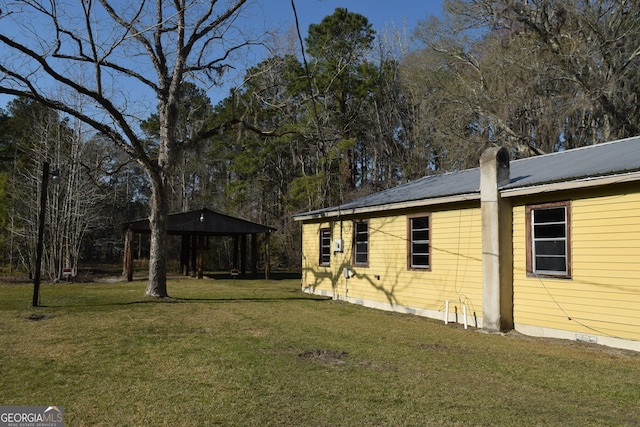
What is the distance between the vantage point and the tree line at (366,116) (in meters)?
17.7

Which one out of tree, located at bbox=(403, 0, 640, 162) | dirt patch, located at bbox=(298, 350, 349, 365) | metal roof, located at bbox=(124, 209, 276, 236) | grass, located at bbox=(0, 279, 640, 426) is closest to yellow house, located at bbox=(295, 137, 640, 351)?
grass, located at bbox=(0, 279, 640, 426)

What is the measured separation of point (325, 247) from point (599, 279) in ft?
31.4

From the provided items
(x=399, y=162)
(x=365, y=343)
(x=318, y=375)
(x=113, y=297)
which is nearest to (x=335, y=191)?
(x=399, y=162)

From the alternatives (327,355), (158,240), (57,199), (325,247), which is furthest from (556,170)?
(57,199)

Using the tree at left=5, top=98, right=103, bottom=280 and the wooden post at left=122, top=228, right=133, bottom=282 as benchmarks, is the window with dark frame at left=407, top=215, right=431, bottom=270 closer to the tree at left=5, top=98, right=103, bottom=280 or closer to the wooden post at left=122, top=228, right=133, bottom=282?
the wooden post at left=122, top=228, right=133, bottom=282

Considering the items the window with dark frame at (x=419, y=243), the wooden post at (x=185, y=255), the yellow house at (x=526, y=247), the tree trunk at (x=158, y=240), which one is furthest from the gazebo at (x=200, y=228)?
the window with dark frame at (x=419, y=243)

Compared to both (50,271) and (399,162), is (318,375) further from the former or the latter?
(399,162)

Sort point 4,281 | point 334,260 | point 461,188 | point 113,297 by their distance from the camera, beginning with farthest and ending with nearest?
1. point 4,281
2. point 334,260
3. point 113,297
4. point 461,188

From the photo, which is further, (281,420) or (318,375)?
(318,375)

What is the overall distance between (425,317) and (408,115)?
2168 centimetres

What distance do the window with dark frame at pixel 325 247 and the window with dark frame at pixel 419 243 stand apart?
4.42 meters

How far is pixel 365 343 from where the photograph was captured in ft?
25.8

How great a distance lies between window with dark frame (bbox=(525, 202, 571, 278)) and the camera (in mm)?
8461

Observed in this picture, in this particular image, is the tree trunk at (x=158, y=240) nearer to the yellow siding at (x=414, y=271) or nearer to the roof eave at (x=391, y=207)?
the roof eave at (x=391, y=207)
